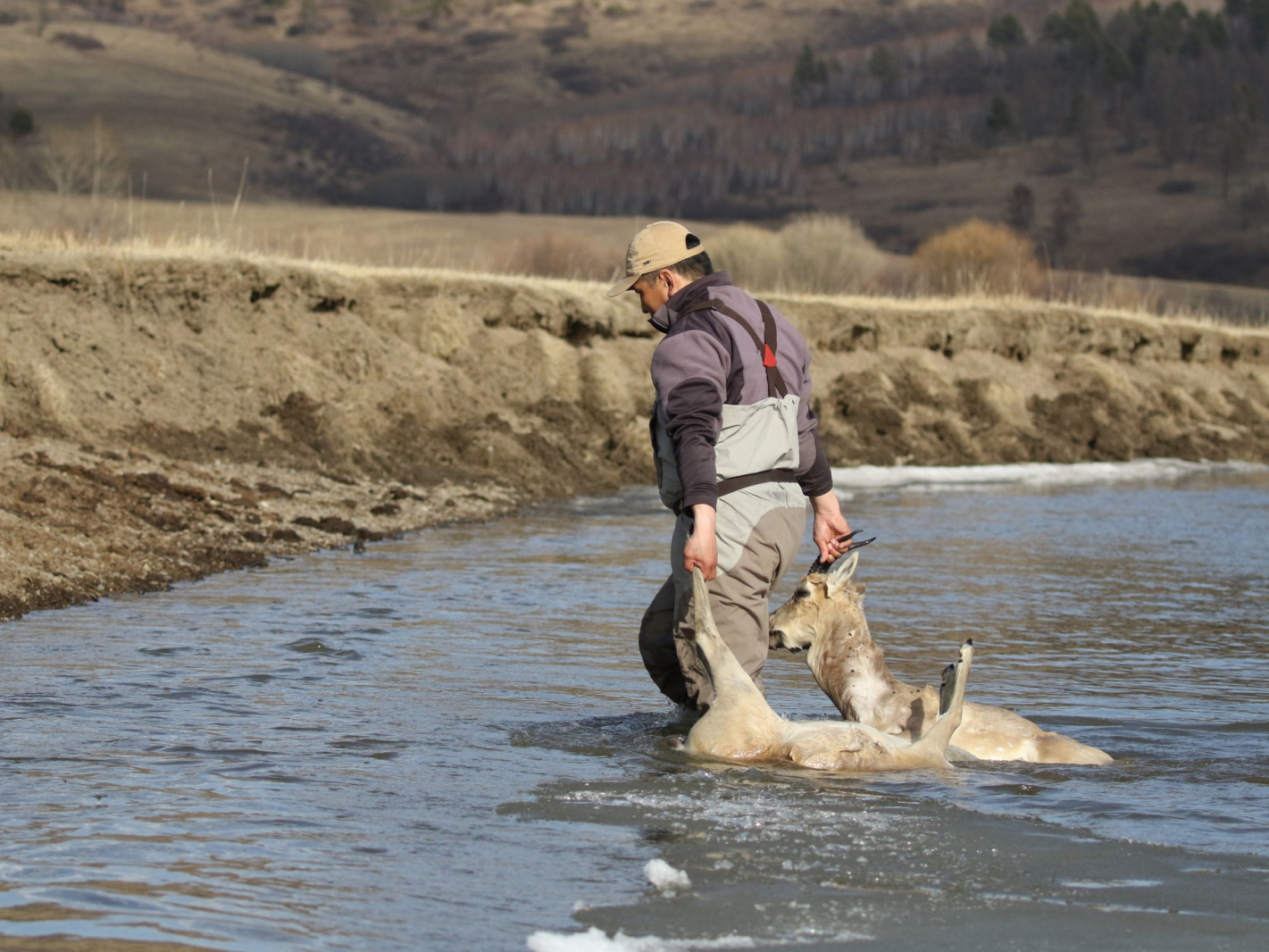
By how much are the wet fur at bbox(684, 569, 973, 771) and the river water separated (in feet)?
0.31

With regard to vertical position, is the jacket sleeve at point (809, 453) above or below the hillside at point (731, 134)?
below

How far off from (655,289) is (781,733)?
192 centimetres

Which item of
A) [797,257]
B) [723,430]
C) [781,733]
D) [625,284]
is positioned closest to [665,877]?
[781,733]

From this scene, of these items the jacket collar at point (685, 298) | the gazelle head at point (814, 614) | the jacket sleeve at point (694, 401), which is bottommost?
the gazelle head at point (814, 614)

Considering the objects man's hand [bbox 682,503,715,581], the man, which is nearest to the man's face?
the man

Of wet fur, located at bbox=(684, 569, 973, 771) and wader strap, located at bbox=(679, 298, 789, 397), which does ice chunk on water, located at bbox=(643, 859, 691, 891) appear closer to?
wet fur, located at bbox=(684, 569, 973, 771)

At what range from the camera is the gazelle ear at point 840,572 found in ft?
23.1

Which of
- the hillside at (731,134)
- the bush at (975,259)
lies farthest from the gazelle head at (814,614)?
the hillside at (731,134)

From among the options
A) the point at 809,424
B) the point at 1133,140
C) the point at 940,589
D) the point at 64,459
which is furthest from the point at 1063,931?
the point at 1133,140

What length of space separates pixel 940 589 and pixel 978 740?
5.73m

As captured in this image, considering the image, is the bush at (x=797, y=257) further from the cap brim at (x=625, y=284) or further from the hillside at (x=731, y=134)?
the hillside at (x=731, y=134)

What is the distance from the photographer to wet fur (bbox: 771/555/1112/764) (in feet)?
23.5

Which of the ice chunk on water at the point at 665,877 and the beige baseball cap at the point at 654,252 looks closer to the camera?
the ice chunk on water at the point at 665,877

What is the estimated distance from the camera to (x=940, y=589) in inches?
506
